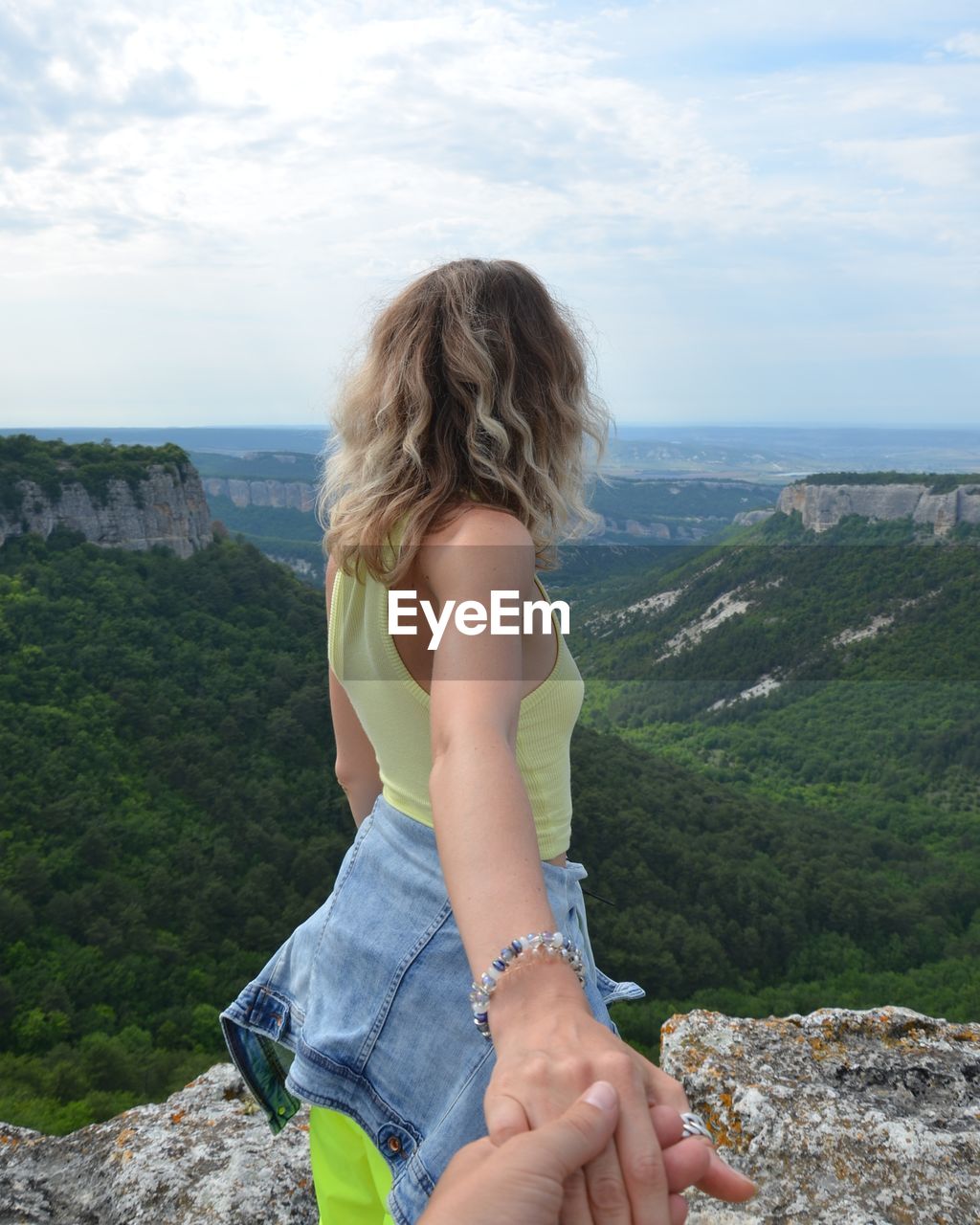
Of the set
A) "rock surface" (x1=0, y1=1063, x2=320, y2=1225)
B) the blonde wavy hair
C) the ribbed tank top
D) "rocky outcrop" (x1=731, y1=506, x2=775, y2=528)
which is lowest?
"rock surface" (x1=0, y1=1063, x2=320, y2=1225)

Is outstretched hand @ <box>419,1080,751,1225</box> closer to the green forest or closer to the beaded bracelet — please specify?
the beaded bracelet

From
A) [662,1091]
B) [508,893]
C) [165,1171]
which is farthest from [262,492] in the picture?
[662,1091]

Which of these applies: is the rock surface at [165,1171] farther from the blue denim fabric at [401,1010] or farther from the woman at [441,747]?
the blue denim fabric at [401,1010]

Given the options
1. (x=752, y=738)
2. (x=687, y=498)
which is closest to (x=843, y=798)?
(x=752, y=738)

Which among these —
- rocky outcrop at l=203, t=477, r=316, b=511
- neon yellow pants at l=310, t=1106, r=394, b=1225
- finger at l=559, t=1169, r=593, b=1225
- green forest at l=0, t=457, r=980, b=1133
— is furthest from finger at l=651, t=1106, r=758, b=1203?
rocky outcrop at l=203, t=477, r=316, b=511

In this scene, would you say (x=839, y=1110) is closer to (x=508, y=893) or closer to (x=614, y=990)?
(x=614, y=990)

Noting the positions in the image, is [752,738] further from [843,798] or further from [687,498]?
[687,498]

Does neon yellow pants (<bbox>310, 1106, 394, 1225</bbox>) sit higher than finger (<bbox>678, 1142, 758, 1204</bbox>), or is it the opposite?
finger (<bbox>678, 1142, 758, 1204</bbox>)
